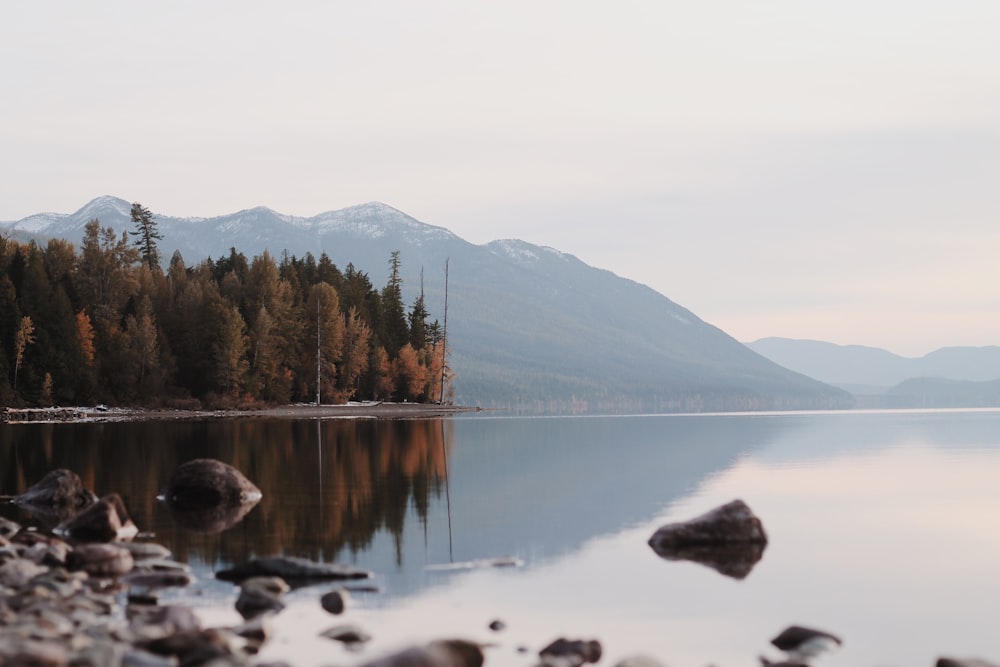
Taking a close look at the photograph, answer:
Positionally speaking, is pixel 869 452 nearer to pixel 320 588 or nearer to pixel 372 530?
pixel 372 530

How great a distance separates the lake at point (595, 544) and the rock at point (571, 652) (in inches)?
10.7

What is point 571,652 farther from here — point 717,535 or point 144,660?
point 717,535

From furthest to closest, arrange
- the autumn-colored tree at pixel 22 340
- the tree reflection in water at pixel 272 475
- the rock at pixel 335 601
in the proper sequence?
1. the autumn-colored tree at pixel 22 340
2. the tree reflection in water at pixel 272 475
3. the rock at pixel 335 601

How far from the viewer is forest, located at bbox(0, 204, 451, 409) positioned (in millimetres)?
113125

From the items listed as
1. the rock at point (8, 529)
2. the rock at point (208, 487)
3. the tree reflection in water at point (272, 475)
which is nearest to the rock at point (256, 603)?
the tree reflection in water at point (272, 475)

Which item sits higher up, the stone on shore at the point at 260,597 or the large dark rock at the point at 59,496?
the large dark rock at the point at 59,496

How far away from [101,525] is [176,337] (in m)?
106

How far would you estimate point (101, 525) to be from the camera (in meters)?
25.1

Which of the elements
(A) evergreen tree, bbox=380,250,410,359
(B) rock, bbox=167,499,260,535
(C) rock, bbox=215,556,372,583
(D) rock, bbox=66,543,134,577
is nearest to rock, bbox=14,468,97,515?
(B) rock, bbox=167,499,260,535

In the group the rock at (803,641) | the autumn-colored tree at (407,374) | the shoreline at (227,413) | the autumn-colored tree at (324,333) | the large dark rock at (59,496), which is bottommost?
the rock at (803,641)

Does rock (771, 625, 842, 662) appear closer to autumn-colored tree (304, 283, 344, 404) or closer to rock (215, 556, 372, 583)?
rock (215, 556, 372, 583)

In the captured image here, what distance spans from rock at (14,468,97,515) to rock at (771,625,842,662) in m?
20.9

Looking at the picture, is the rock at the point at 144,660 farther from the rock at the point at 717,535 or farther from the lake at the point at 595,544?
the rock at the point at 717,535

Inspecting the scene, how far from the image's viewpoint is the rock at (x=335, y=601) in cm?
1719
